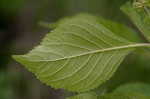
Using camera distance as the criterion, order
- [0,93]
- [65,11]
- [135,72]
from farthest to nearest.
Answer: [65,11], [0,93], [135,72]

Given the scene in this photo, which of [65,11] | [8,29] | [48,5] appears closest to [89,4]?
[65,11]

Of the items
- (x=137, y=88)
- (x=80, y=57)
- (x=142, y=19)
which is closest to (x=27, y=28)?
(x=137, y=88)

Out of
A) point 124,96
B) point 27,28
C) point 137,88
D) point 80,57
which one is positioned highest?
point 80,57

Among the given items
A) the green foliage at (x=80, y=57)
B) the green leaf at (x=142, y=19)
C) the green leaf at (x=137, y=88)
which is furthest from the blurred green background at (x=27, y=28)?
the green foliage at (x=80, y=57)

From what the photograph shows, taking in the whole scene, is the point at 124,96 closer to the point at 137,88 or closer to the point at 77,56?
the point at 77,56

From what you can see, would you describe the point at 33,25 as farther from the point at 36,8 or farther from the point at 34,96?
the point at 34,96

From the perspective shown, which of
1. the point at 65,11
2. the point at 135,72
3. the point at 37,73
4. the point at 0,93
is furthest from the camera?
the point at 65,11

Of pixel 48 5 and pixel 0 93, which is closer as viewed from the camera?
pixel 0 93

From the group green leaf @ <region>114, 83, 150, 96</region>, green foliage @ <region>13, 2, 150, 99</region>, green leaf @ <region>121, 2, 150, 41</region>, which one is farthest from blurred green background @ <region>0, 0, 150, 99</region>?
green foliage @ <region>13, 2, 150, 99</region>
